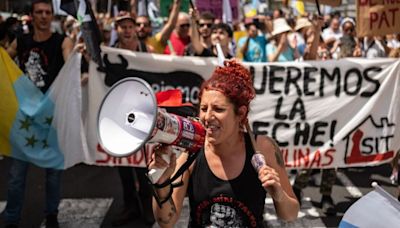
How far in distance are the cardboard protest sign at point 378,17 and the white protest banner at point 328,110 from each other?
1.02ft

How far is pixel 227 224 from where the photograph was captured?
2188 mm

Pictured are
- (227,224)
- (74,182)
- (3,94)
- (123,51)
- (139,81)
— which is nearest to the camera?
(139,81)

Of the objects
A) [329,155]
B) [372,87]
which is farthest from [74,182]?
[372,87]

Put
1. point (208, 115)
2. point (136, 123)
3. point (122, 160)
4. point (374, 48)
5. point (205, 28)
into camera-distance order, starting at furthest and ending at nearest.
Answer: point (374, 48) < point (205, 28) < point (122, 160) < point (208, 115) < point (136, 123)

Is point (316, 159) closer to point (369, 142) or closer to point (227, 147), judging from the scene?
point (369, 142)

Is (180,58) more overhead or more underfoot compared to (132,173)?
more overhead

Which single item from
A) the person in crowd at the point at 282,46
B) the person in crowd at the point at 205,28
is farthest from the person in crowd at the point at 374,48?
the person in crowd at the point at 205,28

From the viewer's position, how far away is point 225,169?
2.25m

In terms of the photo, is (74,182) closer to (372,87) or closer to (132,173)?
(132,173)

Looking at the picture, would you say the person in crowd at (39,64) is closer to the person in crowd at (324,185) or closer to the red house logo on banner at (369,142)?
the person in crowd at (324,185)

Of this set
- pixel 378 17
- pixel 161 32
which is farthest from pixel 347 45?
pixel 161 32

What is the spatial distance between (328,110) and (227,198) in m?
2.94

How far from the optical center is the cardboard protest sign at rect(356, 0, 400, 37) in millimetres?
4938

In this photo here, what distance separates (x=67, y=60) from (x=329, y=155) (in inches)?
99.6
